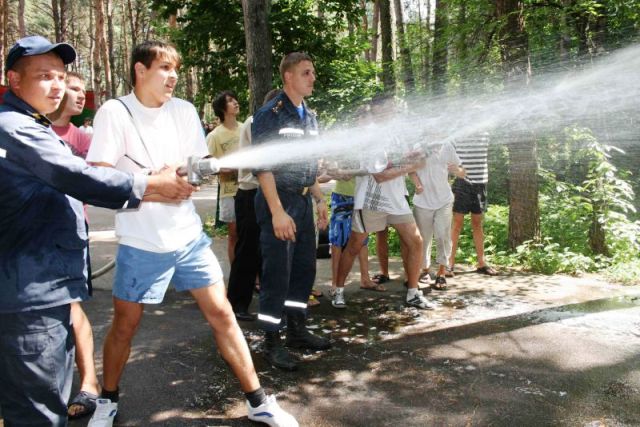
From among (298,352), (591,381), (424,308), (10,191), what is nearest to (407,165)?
(424,308)

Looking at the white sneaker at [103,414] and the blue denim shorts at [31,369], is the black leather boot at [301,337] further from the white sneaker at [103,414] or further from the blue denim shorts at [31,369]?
the blue denim shorts at [31,369]

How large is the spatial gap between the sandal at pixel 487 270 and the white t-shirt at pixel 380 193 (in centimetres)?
192

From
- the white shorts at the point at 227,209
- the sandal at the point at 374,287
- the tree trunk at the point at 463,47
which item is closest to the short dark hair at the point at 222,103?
the white shorts at the point at 227,209

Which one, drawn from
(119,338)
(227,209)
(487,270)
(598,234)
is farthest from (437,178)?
(119,338)

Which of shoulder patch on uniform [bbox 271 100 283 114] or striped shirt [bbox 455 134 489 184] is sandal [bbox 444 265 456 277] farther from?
shoulder patch on uniform [bbox 271 100 283 114]

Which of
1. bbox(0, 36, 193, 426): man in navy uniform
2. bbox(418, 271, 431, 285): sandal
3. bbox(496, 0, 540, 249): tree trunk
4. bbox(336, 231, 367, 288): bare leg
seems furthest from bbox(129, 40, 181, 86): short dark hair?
bbox(496, 0, 540, 249): tree trunk

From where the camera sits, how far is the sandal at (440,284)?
620cm

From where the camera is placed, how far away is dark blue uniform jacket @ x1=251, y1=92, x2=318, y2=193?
4.02 meters

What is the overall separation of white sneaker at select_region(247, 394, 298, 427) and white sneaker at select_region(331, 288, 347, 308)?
2.42m

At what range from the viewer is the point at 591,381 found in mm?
3701

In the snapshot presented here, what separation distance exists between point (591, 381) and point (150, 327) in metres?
3.61

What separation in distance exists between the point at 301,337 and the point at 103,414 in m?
1.72

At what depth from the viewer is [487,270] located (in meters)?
6.86

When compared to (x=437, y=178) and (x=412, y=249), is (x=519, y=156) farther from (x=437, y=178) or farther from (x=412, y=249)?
(x=412, y=249)
